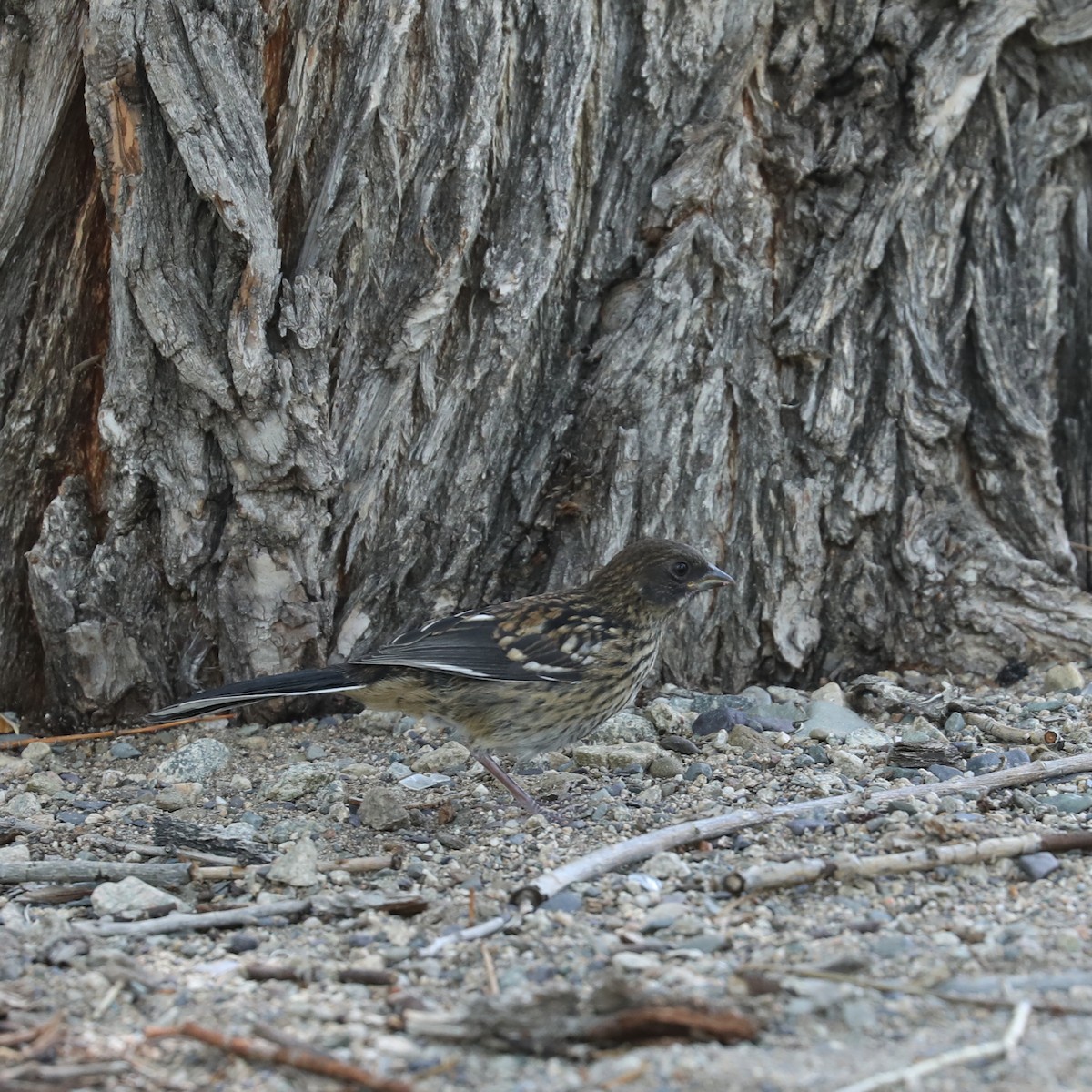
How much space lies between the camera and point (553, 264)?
512 centimetres

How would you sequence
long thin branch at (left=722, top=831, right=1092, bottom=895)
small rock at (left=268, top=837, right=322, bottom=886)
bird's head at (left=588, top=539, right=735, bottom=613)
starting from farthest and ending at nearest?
bird's head at (left=588, top=539, right=735, bottom=613) → small rock at (left=268, top=837, right=322, bottom=886) → long thin branch at (left=722, top=831, right=1092, bottom=895)

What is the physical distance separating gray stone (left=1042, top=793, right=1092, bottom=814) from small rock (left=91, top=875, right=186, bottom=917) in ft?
8.33

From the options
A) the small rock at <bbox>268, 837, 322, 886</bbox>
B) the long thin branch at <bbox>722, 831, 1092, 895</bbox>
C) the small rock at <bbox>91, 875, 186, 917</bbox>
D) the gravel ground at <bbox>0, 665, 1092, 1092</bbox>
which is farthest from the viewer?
the small rock at <bbox>268, 837, 322, 886</bbox>

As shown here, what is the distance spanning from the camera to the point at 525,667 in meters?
4.80

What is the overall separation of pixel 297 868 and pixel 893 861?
5.32 feet

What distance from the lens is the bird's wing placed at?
4.70 metres

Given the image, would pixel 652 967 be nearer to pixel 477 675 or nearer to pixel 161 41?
pixel 477 675

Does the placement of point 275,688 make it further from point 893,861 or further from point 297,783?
point 893,861

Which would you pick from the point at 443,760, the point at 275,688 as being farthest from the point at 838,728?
the point at 275,688

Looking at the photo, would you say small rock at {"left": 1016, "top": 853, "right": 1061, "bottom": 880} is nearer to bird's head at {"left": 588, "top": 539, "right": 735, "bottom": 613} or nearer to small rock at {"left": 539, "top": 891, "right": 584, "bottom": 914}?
small rock at {"left": 539, "top": 891, "right": 584, "bottom": 914}

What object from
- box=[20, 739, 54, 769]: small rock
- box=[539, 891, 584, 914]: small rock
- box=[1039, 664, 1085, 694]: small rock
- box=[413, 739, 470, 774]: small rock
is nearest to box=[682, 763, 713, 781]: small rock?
box=[413, 739, 470, 774]: small rock

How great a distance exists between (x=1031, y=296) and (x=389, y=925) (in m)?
4.14

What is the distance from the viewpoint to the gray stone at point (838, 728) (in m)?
4.82

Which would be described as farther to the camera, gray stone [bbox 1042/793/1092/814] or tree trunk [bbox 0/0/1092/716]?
tree trunk [bbox 0/0/1092/716]
